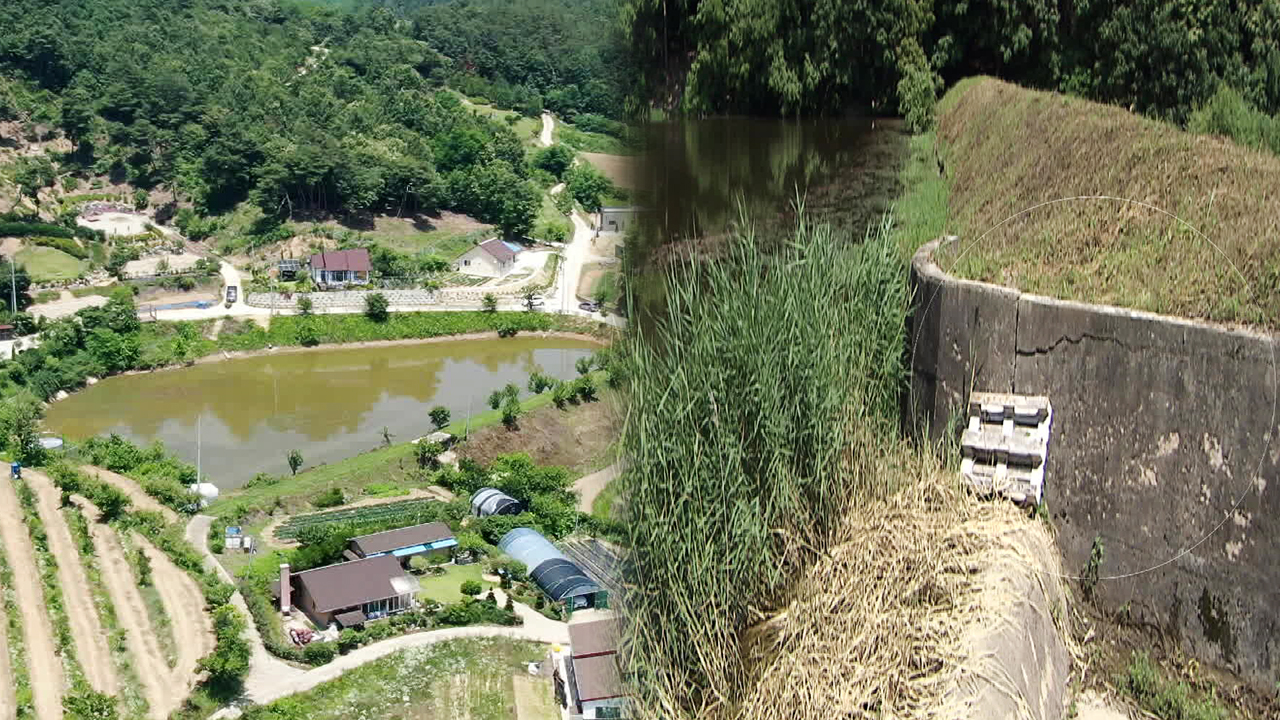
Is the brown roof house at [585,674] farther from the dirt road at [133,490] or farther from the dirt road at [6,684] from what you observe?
the dirt road at [133,490]

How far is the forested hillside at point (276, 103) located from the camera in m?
20.2

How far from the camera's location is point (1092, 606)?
257 centimetres

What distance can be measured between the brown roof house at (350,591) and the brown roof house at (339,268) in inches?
370

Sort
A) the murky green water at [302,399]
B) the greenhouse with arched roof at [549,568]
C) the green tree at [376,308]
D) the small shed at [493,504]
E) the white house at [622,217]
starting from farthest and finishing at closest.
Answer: the green tree at [376,308], the murky green water at [302,399], the small shed at [493,504], the greenhouse with arched roof at [549,568], the white house at [622,217]

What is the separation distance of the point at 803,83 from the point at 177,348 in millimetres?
14234

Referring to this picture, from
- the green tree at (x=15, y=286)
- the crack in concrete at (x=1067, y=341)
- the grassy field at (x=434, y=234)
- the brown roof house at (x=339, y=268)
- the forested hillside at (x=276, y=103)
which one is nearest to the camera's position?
the crack in concrete at (x=1067, y=341)

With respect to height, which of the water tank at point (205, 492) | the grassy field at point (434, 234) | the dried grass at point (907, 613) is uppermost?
the dried grass at point (907, 613)

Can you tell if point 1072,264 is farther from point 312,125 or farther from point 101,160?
point 101,160

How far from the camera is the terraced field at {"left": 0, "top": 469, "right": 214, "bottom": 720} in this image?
7.93 metres

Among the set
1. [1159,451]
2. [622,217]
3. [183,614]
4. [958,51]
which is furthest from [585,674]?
[622,217]

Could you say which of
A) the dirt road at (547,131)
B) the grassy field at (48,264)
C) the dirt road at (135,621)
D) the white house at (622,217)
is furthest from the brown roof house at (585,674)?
the grassy field at (48,264)

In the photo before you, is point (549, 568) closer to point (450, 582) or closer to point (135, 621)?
point (450, 582)

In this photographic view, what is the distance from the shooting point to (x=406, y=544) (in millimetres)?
9828

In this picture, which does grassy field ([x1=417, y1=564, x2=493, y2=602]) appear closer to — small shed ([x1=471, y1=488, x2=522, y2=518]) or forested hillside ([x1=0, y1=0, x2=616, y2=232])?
small shed ([x1=471, y1=488, x2=522, y2=518])
